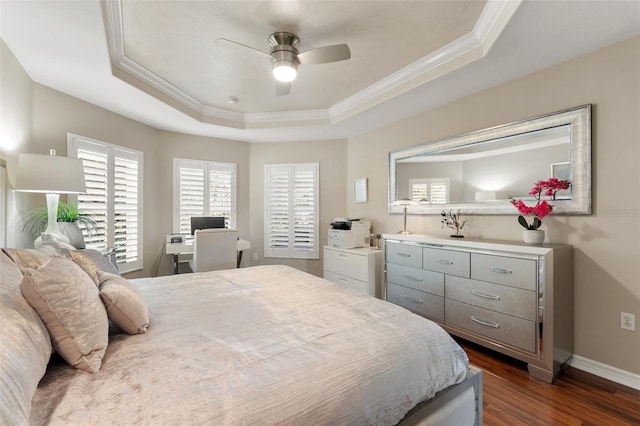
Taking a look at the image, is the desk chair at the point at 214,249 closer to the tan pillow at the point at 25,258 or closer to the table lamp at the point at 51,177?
the table lamp at the point at 51,177

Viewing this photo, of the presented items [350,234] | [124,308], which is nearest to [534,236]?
[350,234]

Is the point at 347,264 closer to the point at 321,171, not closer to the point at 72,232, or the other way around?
the point at 321,171

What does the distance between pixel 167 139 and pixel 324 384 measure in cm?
447

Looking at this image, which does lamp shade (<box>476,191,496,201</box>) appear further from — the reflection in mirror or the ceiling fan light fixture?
the ceiling fan light fixture

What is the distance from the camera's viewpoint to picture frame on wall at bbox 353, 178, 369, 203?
4.39 metres

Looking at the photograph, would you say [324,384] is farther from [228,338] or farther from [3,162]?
[3,162]

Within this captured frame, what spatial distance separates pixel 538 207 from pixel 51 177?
3.73 meters

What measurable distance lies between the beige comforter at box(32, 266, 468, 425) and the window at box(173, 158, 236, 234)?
3140 millimetres

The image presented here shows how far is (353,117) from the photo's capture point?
3734 millimetres

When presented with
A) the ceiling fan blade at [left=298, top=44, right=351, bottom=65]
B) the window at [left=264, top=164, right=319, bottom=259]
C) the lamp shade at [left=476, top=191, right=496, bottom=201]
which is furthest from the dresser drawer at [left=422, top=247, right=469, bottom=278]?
the window at [left=264, top=164, right=319, bottom=259]

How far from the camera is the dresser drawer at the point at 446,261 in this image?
256 cm

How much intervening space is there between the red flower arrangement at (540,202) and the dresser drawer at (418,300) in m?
1.00

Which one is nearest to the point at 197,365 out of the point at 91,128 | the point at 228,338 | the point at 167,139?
the point at 228,338

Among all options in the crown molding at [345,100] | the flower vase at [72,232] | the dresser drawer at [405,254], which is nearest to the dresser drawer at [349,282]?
→ the dresser drawer at [405,254]
